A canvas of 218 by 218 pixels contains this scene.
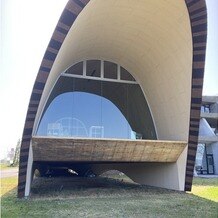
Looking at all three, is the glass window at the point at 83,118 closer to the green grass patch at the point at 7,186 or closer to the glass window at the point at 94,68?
the glass window at the point at 94,68

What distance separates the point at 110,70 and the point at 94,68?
2.98 ft

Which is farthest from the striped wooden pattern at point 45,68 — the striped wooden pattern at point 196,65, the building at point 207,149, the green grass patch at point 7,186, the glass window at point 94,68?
the building at point 207,149

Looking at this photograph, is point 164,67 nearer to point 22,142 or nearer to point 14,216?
point 22,142

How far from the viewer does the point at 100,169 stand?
1988 centimetres

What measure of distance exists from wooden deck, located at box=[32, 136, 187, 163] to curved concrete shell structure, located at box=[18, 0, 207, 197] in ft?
0.12

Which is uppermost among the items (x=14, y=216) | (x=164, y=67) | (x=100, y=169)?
(x=164, y=67)

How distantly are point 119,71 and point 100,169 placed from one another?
758 centimetres

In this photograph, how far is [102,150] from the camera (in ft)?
36.7

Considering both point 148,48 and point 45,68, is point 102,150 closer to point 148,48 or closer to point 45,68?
point 45,68

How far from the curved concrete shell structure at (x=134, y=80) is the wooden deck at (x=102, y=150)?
36 millimetres

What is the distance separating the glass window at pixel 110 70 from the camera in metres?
15.4

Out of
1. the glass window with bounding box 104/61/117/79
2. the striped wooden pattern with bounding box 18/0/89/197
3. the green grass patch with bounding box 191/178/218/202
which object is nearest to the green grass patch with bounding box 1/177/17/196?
the striped wooden pattern with bounding box 18/0/89/197

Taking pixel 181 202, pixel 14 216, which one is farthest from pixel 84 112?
pixel 14 216

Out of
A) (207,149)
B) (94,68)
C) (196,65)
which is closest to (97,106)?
(94,68)
